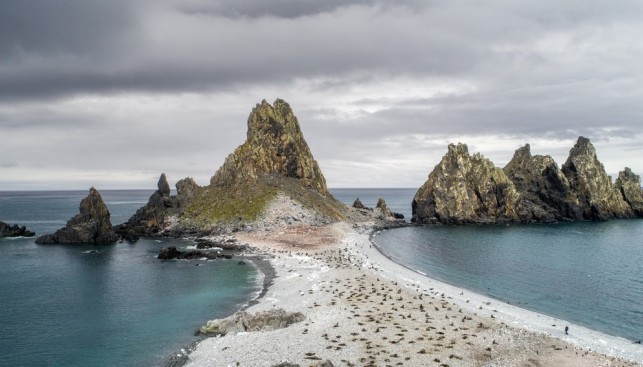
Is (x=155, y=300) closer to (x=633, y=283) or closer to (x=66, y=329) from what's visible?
(x=66, y=329)

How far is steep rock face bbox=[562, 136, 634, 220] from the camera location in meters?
174

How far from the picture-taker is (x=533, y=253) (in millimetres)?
103062

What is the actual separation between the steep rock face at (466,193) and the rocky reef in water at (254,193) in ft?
109

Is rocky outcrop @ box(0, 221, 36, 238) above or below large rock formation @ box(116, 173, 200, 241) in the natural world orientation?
below

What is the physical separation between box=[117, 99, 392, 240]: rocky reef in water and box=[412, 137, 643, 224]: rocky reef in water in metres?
35.9

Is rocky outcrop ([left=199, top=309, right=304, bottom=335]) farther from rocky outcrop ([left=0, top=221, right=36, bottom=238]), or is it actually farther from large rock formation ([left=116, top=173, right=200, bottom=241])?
rocky outcrop ([left=0, top=221, right=36, bottom=238])

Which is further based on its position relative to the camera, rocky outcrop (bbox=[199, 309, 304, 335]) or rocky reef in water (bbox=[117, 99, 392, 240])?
rocky reef in water (bbox=[117, 99, 392, 240])

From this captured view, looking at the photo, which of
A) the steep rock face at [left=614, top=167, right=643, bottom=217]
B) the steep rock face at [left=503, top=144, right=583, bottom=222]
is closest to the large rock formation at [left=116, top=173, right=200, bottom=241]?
the steep rock face at [left=503, top=144, right=583, bottom=222]

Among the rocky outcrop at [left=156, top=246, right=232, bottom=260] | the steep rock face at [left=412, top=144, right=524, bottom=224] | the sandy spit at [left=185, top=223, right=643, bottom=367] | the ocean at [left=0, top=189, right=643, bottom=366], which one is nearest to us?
the sandy spit at [left=185, top=223, right=643, bottom=367]

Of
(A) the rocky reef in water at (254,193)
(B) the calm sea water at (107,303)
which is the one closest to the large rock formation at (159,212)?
(A) the rocky reef in water at (254,193)

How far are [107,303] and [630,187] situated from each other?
20746 cm

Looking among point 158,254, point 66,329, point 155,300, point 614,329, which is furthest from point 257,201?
point 614,329

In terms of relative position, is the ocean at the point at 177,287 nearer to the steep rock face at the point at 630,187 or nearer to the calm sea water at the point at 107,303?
the calm sea water at the point at 107,303

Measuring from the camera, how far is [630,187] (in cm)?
19138
